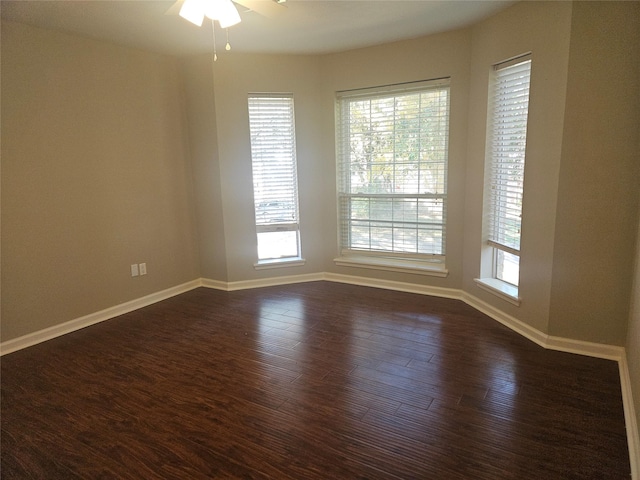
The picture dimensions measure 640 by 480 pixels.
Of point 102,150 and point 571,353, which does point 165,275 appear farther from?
point 571,353

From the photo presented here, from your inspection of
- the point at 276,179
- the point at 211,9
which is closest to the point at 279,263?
the point at 276,179

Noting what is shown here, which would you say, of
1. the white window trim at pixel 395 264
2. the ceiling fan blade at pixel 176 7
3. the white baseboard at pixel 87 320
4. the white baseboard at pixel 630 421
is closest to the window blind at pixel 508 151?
the white window trim at pixel 395 264

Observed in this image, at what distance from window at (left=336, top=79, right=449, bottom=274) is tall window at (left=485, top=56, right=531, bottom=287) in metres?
0.52

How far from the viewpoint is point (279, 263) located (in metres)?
4.55

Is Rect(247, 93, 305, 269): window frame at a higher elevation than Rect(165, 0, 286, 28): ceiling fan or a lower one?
lower

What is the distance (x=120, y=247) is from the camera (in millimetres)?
3783

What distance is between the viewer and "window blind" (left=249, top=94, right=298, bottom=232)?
14.0ft

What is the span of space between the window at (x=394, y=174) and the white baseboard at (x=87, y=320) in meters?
1.91

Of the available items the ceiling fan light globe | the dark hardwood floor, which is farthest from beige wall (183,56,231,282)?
the ceiling fan light globe

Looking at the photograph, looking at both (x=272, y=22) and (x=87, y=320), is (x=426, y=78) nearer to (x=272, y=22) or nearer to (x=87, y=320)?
(x=272, y=22)

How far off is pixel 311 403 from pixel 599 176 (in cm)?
234

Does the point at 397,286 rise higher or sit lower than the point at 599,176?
lower

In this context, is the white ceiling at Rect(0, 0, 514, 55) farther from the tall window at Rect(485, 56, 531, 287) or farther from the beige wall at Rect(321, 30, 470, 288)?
the tall window at Rect(485, 56, 531, 287)

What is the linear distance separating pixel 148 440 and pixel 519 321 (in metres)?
2.76
